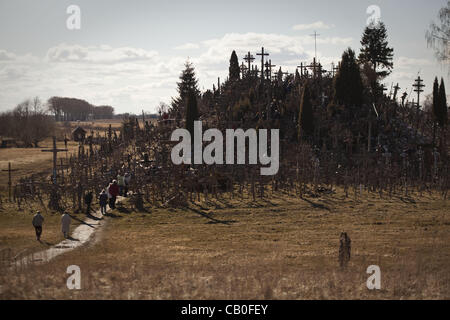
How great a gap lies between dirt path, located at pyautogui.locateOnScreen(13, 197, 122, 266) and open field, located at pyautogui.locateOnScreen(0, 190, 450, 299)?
656 mm

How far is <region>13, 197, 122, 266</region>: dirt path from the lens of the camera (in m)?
16.1

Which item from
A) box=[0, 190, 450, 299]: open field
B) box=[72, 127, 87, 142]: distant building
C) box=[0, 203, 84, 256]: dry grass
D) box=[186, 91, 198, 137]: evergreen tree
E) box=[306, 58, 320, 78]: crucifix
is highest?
box=[306, 58, 320, 78]: crucifix

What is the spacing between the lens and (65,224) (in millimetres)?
20250

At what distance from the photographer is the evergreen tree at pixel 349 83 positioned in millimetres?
45594

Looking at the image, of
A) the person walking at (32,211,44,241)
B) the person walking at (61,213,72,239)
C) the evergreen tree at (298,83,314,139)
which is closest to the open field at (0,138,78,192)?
the person walking at (61,213,72,239)

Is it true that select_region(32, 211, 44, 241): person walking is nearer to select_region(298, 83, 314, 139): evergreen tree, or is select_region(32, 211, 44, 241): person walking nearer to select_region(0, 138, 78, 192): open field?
select_region(0, 138, 78, 192): open field

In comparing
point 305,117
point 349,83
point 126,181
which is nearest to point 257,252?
point 126,181

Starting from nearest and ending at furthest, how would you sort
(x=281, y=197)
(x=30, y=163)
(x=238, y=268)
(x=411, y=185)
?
1. (x=238, y=268)
2. (x=281, y=197)
3. (x=411, y=185)
4. (x=30, y=163)

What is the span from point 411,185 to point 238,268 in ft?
72.4

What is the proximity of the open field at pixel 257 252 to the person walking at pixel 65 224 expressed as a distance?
70cm

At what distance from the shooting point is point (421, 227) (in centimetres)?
2120

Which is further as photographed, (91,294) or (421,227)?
(421,227)
